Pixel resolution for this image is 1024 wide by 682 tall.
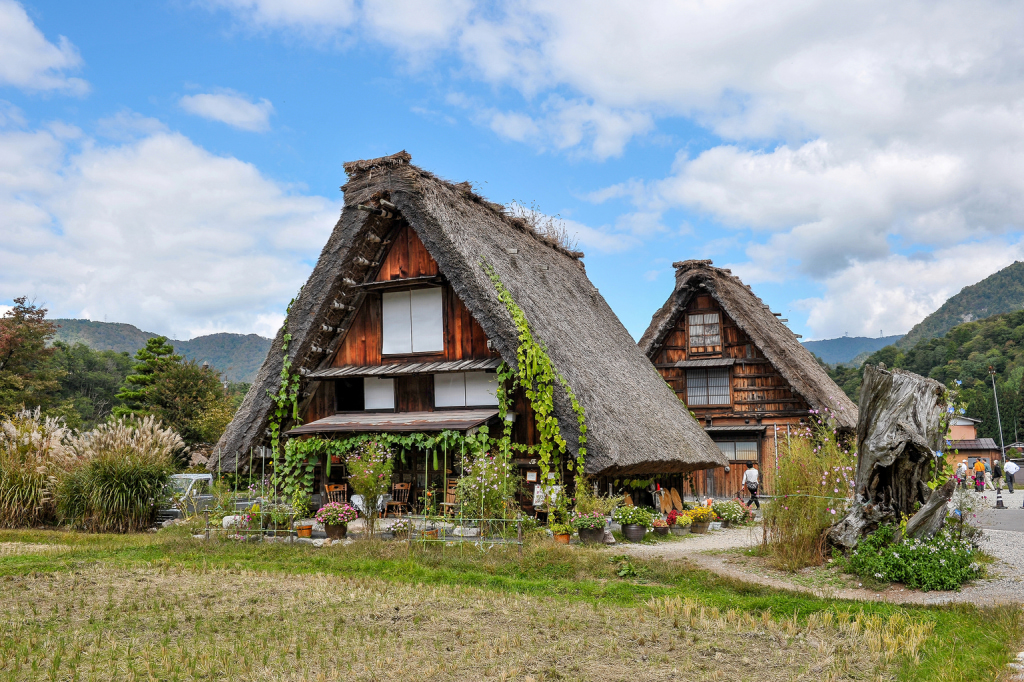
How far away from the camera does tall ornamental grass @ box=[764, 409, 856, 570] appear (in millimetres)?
10469

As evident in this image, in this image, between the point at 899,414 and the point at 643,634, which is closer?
the point at 643,634

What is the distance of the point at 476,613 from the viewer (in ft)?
25.6

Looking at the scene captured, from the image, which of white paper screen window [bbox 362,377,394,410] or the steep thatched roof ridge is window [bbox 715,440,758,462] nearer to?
the steep thatched roof ridge

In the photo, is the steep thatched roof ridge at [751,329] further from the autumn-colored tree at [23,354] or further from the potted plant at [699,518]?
the autumn-colored tree at [23,354]

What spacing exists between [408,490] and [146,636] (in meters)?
9.81

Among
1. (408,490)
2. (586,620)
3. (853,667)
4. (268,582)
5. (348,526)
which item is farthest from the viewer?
(408,490)

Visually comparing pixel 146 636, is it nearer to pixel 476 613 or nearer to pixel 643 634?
pixel 476 613

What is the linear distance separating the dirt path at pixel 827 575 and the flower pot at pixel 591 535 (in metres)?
0.50

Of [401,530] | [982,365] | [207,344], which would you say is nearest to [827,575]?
[401,530]

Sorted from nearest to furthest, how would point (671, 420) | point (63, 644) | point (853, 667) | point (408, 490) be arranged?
point (853, 667), point (63, 644), point (408, 490), point (671, 420)

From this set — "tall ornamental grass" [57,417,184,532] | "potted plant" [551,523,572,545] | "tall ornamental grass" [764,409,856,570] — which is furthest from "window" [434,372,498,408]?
"tall ornamental grass" [764,409,856,570]

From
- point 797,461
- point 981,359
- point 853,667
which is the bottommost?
point 853,667

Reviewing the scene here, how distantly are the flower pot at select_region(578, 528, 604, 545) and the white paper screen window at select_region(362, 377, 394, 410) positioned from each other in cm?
573

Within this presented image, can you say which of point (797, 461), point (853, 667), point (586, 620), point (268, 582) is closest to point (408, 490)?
point (268, 582)
